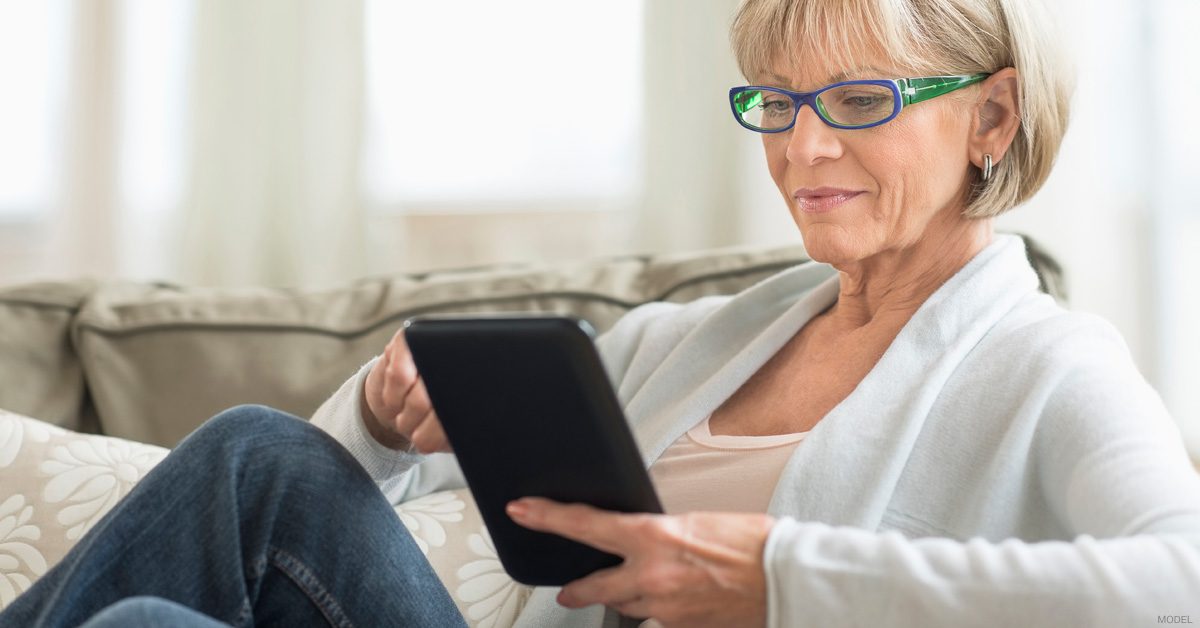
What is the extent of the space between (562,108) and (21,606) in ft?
6.19

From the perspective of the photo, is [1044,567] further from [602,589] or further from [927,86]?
[927,86]

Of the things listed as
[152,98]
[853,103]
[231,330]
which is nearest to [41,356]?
[231,330]

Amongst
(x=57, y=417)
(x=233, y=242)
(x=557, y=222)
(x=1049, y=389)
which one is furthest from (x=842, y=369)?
(x=233, y=242)

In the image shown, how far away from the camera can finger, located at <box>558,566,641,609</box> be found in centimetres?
90

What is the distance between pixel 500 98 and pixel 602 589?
1.93m

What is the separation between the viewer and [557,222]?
107 inches

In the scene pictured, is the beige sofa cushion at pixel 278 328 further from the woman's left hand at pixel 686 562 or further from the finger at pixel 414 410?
the woman's left hand at pixel 686 562

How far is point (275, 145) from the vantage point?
2.73 meters

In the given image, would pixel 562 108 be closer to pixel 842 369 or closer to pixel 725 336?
pixel 725 336

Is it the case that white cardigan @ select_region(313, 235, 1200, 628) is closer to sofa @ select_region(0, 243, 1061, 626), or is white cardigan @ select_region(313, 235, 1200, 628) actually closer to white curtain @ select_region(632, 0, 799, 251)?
sofa @ select_region(0, 243, 1061, 626)

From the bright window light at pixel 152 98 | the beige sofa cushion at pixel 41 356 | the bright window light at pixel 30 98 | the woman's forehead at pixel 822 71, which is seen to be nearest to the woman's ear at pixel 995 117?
the woman's forehead at pixel 822 71

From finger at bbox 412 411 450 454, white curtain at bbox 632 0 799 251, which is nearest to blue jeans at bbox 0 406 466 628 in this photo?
Result: finger at bbox 412 411 450 454

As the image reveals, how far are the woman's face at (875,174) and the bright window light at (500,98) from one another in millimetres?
1453

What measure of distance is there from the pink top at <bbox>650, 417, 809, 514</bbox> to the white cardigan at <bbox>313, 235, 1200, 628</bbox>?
20 mm
